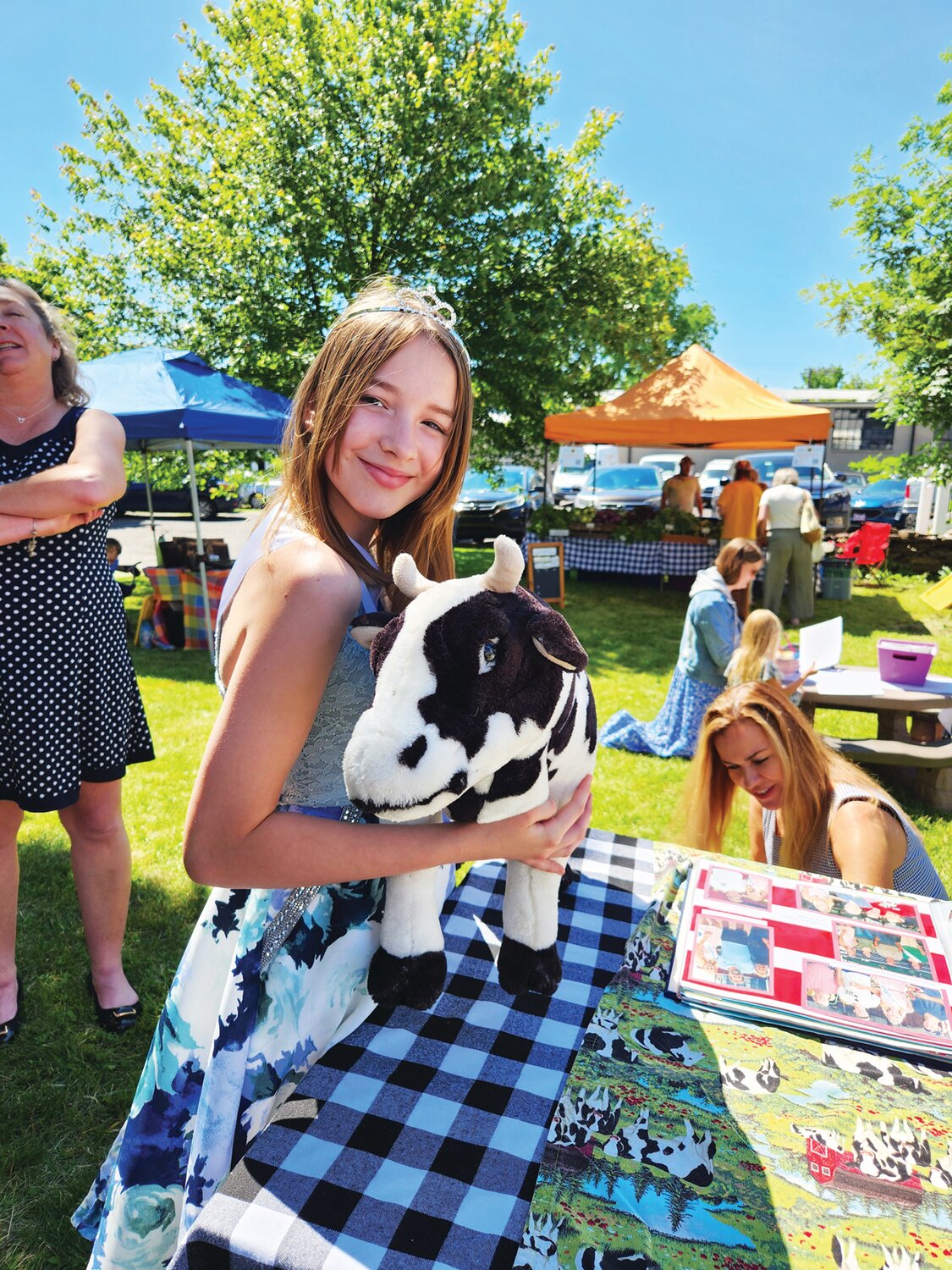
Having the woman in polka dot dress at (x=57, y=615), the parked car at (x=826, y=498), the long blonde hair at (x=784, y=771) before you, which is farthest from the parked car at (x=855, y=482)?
the woman in polka dot dress at (x=57, y=615)

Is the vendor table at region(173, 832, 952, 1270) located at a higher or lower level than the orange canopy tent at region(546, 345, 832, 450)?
lower

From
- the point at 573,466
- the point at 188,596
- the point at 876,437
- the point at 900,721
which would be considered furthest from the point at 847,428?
the point at 188,596

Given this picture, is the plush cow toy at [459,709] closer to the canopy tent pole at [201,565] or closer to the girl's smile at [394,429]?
the girl's smile at [394,429]

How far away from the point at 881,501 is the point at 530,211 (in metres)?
11.8

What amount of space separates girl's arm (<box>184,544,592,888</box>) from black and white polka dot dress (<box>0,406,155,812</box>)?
4.79ft

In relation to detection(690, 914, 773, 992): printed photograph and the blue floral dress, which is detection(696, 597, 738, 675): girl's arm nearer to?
detection(690, 914, 773, 992): printed photograph

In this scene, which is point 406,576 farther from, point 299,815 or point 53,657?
point 53,657

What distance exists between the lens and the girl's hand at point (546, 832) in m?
1.08

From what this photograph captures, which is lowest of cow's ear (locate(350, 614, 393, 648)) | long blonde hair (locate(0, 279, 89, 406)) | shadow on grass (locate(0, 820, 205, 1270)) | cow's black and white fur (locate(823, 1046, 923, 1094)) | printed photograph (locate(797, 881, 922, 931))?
shadow on grass (locate(0, 820, 205, 1270))

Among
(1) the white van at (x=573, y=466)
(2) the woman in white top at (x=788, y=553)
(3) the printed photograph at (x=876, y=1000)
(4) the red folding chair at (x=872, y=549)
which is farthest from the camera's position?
(4) the red folding chair at (x=872, y=549)

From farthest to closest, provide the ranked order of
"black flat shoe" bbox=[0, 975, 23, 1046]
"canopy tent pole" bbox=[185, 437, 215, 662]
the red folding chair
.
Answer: the red folding chair < "canopy tent pole" bbox=[185, 437, 215, 662] < "black flat shoe" bbox=[0, 975, 23, 1046]

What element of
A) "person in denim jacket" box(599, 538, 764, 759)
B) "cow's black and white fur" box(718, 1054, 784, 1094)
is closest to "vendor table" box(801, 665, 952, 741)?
"person in denim jacket" box(599, 538, 764, 759)

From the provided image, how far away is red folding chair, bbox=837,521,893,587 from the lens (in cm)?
1227

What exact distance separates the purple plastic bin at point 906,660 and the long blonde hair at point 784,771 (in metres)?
2.44
